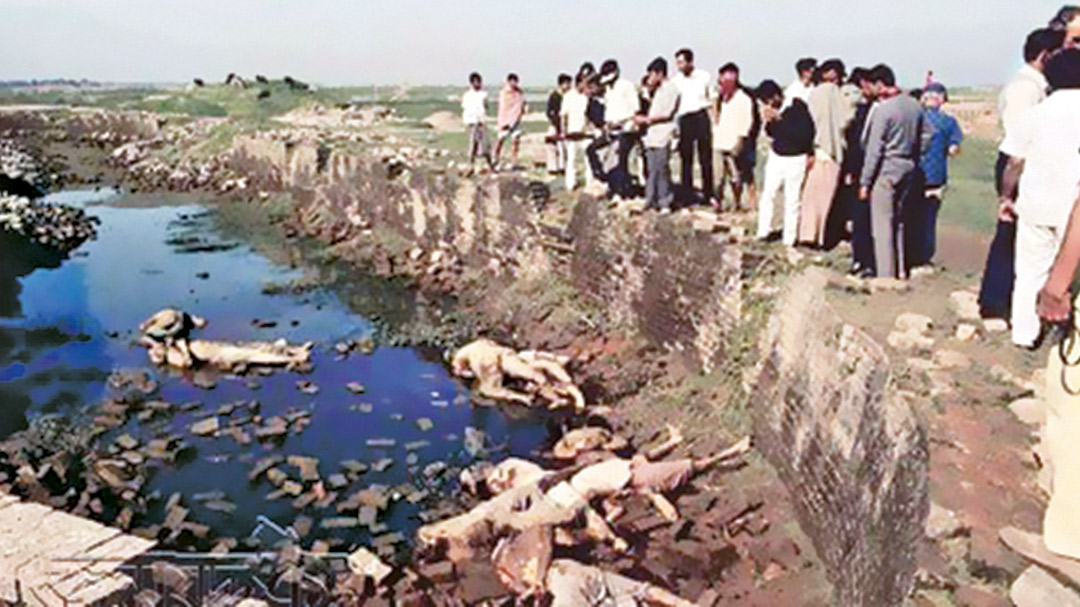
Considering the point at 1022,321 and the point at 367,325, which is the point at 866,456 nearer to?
the point at 1022,321

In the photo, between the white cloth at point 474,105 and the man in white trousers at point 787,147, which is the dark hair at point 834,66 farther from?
the white cloth at point 474,105

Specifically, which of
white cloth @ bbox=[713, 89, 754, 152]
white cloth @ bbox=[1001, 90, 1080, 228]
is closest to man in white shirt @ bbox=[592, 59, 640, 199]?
white cloth @ bbox=[713, 89, 754, 152]

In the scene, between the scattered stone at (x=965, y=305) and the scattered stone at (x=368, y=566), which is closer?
the scattered stone at (x=965, y=305)

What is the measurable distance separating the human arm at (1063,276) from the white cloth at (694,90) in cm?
846

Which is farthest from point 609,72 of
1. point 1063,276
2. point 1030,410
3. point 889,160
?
point 1063,276

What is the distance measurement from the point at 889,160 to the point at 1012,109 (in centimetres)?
171

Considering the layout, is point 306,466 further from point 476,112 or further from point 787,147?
point 476,112

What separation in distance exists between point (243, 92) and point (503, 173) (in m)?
38.6

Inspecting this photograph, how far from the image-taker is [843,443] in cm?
771

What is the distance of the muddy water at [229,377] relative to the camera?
35.6 ft

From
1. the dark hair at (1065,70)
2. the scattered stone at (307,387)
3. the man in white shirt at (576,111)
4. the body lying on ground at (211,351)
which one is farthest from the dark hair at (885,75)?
the body lying on ground at (211,351)

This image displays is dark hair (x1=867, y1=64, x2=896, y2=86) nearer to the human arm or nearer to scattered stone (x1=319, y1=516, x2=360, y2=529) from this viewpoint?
the human arm

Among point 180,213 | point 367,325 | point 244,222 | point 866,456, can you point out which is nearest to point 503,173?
point 367,325

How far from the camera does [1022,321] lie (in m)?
6.38
